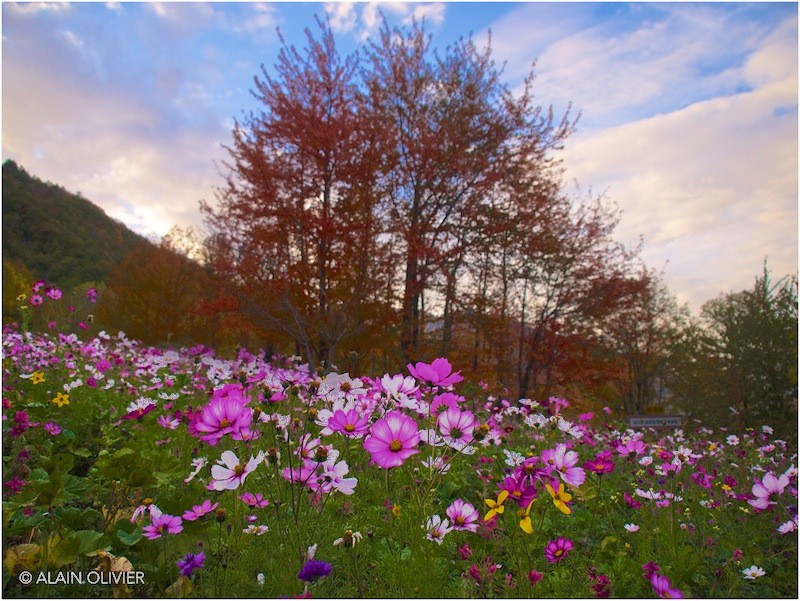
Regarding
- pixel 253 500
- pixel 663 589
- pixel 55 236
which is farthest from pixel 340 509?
pixel 55 236

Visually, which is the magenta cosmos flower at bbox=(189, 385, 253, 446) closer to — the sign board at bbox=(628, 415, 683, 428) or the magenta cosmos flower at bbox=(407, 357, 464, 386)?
the magenta cosmos flower at bbox=(407, 357, 464, 386)

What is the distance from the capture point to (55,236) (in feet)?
125

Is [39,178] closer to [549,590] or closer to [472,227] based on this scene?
[472,227]

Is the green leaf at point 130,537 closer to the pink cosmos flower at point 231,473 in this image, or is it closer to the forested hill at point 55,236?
the pink cosmos flower at point 231,473

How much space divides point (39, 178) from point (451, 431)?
60.9 m

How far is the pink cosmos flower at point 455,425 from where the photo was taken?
1.51m

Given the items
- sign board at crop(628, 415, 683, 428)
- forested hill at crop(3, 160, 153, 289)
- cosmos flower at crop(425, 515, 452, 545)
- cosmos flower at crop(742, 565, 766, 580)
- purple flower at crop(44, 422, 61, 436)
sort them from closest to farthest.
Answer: cosmos flower at crop(425, 515, 452, 545) → cosmos flower at crop(742, 565, 766, 580) → purple flower at crop(44, 422, 61, 436) → sign board at crop(628, 415, 683, 428) → forested hill at crop(3, 160, 153, 289)

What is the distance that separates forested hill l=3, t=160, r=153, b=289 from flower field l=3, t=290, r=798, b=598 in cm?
3558

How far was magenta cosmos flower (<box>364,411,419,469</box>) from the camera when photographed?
53.4 inches

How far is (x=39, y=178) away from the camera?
4931 centimetres

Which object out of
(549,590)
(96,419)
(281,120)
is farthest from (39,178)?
(549,590)

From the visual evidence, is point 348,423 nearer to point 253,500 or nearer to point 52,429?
point 253,500

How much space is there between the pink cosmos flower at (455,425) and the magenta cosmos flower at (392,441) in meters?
0.15

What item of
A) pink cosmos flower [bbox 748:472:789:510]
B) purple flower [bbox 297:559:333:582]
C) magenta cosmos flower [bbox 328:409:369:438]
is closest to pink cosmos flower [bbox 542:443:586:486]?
magenta cosmos flower [bbox 328:409:369:438]
